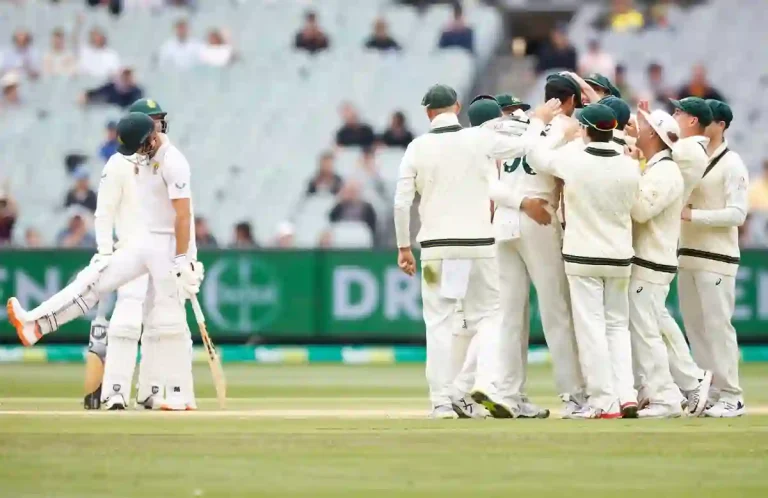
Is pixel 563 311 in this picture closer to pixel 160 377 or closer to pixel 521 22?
pixel 160 377

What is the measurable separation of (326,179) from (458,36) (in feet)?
12.6

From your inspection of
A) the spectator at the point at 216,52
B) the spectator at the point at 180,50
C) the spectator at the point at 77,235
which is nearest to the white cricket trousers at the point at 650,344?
the spectator at the point at 77,235

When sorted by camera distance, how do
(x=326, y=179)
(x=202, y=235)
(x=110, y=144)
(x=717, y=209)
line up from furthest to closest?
(x=110, y=144)
(x=326, y=179)
(x=202, y=235)
(x=717, y=209)

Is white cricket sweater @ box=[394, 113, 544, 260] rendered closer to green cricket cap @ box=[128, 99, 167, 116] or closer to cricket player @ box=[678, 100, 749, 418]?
cricket player @ box=[678, 100, 749, 418]

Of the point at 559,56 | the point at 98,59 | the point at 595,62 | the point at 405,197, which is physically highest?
the point at 98,59

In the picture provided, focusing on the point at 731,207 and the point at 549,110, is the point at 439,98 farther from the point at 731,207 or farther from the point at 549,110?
the point at 731,207

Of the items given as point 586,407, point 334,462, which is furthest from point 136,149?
point 334,462

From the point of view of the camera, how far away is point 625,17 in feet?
87.8

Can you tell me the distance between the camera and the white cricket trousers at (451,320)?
1167 centimetres

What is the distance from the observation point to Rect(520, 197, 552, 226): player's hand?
11.8m

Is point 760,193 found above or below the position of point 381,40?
below

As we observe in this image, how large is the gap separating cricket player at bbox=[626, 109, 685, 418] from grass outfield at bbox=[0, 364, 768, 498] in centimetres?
37

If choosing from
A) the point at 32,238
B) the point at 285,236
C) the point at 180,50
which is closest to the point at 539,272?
the point at 285,236

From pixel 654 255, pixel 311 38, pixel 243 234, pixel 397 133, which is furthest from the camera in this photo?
pixel 311 38
